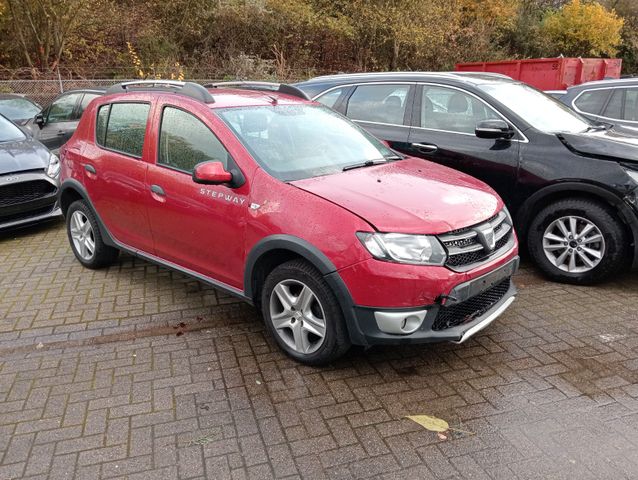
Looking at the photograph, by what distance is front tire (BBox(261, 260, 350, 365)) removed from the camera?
3.19m

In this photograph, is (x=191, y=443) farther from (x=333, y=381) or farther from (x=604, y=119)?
(x=604, y=119)

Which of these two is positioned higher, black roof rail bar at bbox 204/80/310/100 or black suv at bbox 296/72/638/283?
black roof rail bar at bbox 204/80/310/100

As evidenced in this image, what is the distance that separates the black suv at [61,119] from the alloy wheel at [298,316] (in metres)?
7.30

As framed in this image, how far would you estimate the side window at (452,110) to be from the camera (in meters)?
5.25

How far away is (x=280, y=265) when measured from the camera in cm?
342

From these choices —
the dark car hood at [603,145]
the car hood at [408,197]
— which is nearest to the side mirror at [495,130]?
the dark car hood at [603,145]

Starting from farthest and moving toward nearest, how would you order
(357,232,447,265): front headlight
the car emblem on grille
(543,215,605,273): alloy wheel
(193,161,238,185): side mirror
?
1. (543,215,605,273): alloy wheel
2. (193,161,238,185): side mirror
3. the car emblem on grille
4. (357,232,447,265): front headlight

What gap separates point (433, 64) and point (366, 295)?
23362mm

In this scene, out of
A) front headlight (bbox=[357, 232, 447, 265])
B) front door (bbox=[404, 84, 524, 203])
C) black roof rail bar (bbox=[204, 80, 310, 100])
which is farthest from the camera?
front door (bbox=[404, 84, 524, 203])

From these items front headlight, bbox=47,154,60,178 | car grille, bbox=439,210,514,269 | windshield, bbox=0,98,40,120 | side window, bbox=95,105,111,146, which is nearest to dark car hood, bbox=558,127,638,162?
car grille, bbox=439,210,514,269

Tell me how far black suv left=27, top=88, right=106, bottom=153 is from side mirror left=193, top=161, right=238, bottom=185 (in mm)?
6784

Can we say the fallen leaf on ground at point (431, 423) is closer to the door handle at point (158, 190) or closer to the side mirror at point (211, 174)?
the side mirror at point (211, 174)

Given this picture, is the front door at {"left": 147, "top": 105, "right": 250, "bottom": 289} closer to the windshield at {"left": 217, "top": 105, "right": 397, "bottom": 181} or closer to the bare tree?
the windshield at {"left": 217, "top": 105, "right": 397, "bottom": 181}

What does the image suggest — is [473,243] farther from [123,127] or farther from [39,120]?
[39,120]
